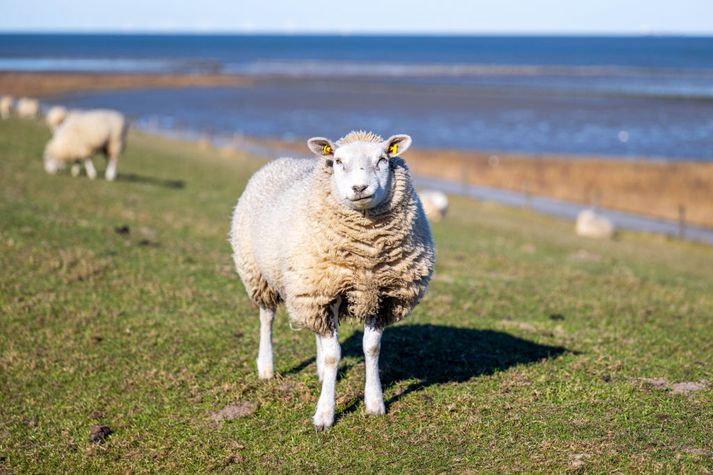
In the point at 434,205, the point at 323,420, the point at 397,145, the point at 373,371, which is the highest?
the point at 397,145

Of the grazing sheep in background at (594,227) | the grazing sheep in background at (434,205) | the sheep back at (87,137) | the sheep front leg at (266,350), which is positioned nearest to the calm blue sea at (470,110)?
the grazing sheep in background at (594,227)

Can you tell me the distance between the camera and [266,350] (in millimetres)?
8719

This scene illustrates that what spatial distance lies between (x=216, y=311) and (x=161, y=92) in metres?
75.8

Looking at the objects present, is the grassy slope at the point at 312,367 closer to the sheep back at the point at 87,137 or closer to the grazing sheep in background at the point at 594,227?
the sheep back at the point at 87,137

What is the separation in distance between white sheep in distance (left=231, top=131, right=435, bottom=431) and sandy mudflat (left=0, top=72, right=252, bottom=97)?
7627 cm

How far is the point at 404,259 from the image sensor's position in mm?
7336

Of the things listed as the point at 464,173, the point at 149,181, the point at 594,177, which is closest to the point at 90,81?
the point at 464,173

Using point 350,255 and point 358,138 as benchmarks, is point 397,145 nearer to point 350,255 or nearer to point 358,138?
point 358,138

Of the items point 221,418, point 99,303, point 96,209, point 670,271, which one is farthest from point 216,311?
point 670,271

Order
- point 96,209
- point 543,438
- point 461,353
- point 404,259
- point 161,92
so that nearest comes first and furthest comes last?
point 543,438
point 404,259
point 461,353
point 96,209
point 161,92

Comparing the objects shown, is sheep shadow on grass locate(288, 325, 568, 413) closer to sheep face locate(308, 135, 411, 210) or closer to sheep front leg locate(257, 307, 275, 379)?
sheep front leg locate(257, 307, 275, 379)

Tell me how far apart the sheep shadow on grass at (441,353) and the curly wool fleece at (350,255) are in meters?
1.16

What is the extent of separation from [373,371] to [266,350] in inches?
64.5

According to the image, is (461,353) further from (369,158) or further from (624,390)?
(369,158)
